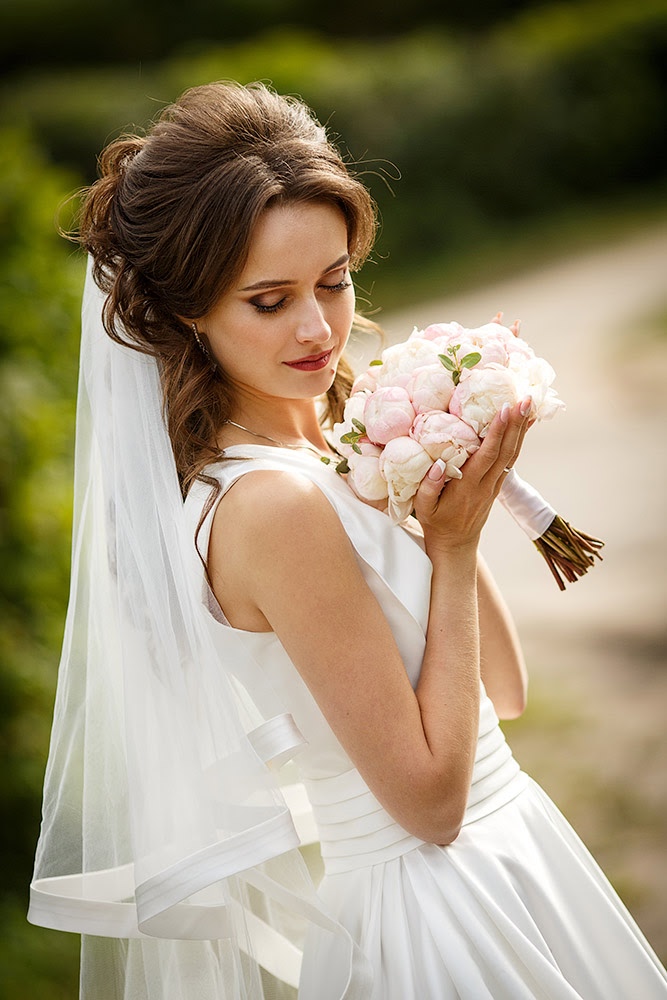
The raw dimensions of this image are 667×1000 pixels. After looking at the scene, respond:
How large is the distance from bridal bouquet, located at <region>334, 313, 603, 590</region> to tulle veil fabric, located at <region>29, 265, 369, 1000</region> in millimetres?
350

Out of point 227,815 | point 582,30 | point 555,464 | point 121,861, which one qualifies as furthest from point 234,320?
point 582,30

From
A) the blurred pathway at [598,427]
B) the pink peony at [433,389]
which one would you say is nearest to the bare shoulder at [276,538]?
the pink peony at [433,389]

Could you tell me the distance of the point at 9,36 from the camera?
47.2 feet

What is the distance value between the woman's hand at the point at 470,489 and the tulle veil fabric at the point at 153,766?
0.40 meters

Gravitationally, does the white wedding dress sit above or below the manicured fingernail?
below

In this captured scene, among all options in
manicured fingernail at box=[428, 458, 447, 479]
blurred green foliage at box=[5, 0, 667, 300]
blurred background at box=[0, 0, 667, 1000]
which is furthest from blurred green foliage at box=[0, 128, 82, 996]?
blurred green foliage at box=[5, 0, 667, 300]

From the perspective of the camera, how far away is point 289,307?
74.7 inches

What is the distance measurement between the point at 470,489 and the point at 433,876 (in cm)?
68

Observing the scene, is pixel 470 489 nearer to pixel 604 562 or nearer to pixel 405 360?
pixel 405 360

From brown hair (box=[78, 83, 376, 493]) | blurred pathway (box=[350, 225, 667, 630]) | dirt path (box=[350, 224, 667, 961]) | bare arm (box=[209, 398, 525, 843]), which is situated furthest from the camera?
blurred pathway (box=[350, 225, 667, 630])

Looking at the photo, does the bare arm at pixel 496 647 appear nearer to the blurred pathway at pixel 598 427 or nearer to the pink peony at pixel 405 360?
the pink peony at pixel 405 360

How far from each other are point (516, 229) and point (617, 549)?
6553 millimetres

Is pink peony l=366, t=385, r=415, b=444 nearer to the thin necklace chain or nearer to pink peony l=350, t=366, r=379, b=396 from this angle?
pink peony l=350, t=366, r=379, b=396

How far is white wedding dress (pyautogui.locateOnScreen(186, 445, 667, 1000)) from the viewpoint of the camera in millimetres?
1824
